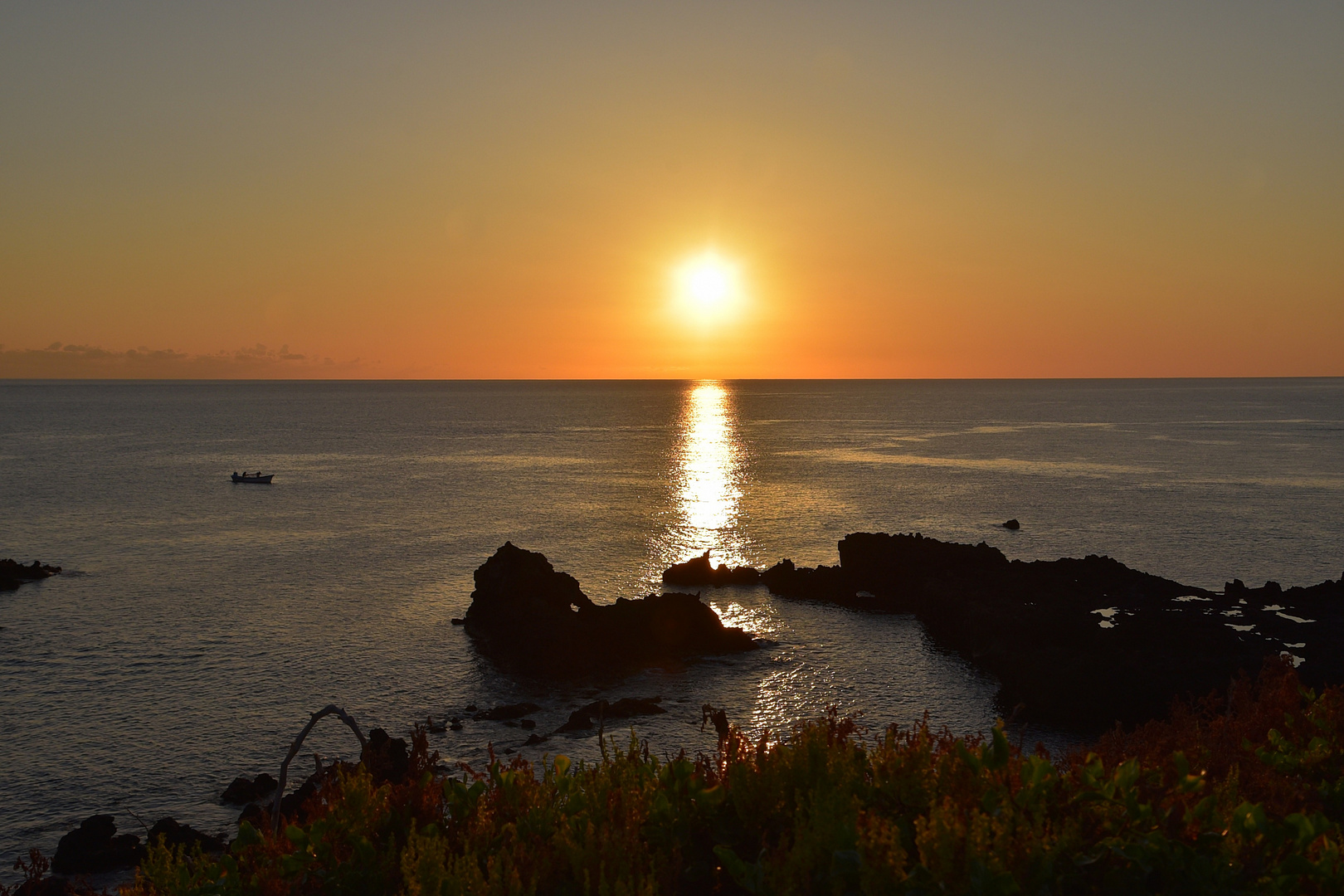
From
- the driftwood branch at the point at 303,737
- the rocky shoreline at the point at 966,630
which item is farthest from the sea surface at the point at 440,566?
the driftwood branch at the point at 303,737

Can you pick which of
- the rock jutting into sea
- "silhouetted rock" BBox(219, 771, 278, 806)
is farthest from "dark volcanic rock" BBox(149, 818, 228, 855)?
the rock jutting into sea

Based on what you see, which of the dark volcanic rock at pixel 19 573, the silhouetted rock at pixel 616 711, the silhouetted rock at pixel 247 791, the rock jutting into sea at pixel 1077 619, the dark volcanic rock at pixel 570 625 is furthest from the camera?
the dark volcanic rock at pixel 19 573

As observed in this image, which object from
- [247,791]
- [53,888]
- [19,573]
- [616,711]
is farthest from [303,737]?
[19,573]

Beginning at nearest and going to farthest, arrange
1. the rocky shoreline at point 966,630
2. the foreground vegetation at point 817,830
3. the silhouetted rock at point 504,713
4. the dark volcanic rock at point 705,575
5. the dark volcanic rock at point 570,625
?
the foreground vegetation at point 817,830 → the rocky shoreline at point 966,630 → the silhouetted rock at point 504,713 → the dark volcanic rock at point 570,625 → the dark volcanic rock at point 705,575

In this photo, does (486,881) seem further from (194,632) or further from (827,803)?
(194,632)

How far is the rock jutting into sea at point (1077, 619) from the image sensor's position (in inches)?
1147

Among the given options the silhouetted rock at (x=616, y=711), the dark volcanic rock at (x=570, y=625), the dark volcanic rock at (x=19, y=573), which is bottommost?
the dark volcanic rock at (x=19, y=573)

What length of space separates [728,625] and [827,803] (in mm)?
35645

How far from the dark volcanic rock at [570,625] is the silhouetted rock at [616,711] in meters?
5.10

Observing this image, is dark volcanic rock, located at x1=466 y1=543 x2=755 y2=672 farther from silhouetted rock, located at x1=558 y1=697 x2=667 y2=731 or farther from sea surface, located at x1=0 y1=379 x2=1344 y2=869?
silhouetted rock, located at x1=558 y1=697 x2=667 y2=731

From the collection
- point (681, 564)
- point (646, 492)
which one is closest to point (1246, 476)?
point (646, 492)

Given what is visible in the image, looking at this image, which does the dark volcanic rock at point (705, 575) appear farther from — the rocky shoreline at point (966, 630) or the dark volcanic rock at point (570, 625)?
the dark volcanic rock at point (570, 625)

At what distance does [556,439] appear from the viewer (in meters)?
165

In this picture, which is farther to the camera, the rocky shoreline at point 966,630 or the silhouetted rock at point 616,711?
the rocky shoreline at point 966,630
